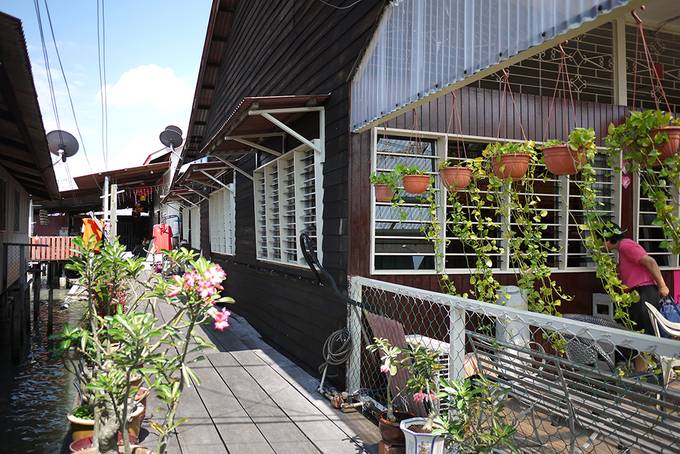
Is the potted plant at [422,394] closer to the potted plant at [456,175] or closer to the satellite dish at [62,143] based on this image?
the potted plant at [456,175]

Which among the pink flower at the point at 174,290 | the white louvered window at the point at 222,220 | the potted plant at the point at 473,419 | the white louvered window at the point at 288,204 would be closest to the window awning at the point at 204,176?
the white louvered window at the point at 222,220

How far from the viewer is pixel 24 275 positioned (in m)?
7.29

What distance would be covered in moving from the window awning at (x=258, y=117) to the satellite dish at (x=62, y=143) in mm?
4378

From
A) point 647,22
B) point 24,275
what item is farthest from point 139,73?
point 647,22

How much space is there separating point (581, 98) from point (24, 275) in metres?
7.81

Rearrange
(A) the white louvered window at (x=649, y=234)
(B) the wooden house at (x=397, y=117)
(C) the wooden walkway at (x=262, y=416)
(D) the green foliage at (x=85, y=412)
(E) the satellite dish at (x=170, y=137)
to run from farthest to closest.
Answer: (E) the satellite dish at (x=170, y=137)
(A) the white louvered window at (x=649, y=234)
(C) the wooden walkway at (x=262, y=416)
(D) the green foliage at (x=85, y=412)
(B) the wooden house at (x=397, y=117)

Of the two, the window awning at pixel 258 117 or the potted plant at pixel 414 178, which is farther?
the window awning at pixel 258 117

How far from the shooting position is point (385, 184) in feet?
13.4

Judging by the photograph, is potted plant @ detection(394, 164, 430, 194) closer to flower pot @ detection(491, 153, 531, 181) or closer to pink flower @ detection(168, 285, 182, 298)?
flower pot @ detection(491, 153, 531, 181)

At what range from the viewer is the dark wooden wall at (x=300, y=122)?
14.6ft

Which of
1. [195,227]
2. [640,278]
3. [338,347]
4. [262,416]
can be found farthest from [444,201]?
[195,227]

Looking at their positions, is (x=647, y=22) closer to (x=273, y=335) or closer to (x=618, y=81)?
(x=618, y=81)

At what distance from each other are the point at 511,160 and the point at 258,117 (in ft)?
8.95

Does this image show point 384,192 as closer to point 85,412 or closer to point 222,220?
point 85,412
